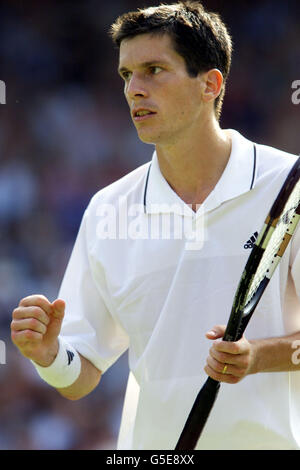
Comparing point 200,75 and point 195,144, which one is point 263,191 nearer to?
point 195,144

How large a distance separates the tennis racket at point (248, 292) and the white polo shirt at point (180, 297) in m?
0.15

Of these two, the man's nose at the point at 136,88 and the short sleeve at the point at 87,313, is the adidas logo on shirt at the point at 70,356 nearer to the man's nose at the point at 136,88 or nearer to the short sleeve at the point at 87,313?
the short sleeve at the point at 87,313

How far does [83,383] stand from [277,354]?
0.72 metres

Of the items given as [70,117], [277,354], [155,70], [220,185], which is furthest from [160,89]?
[70,117]

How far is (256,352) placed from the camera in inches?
86.9

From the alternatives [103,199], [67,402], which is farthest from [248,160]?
[67,402]

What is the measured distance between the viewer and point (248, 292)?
216 cm

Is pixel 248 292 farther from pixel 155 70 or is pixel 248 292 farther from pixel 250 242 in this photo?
pixel 155 70

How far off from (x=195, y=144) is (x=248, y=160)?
0.60 feet

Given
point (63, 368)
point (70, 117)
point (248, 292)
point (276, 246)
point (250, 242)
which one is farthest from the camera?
point (70, 117)

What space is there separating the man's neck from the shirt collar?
33mm

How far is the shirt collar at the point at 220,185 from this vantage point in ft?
8.32

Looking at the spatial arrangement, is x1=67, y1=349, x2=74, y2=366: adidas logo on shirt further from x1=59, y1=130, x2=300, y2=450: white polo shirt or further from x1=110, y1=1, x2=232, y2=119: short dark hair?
x1=110, y1=1, x2=232, y2=119: short dark hair

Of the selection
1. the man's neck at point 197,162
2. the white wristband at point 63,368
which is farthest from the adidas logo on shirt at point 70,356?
the man's neck at point 197,162
